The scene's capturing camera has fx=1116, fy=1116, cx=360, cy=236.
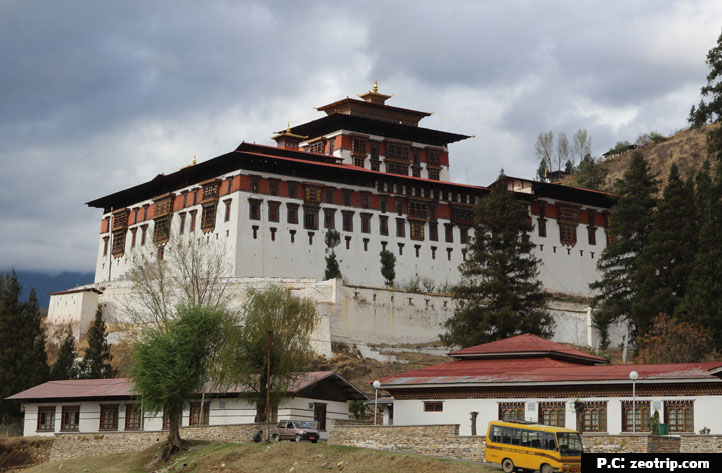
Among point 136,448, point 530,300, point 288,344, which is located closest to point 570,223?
point 530,300

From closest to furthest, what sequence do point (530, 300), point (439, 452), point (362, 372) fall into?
1. point (439, 452)
2. point (530, 300)
3. point (362, 372)

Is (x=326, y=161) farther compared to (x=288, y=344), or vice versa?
(x=326, y=161)

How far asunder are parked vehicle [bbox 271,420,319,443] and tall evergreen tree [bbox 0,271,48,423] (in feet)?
77.4

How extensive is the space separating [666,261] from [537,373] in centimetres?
2425

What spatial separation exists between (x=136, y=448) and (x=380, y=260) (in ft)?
140

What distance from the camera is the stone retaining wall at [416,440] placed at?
41.6 meters

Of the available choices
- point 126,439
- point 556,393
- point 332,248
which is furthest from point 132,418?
point 332,248

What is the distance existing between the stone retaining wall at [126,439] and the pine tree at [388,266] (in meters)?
39.6

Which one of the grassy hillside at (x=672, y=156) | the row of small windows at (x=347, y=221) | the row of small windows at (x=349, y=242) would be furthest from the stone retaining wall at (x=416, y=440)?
the grassy hillside at (x=672, y=156)

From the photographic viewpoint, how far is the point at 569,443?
37125 mm

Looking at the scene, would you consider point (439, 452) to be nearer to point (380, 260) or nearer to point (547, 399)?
point (547, 399)

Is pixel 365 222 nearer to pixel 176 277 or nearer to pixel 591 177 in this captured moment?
pixel 176 277

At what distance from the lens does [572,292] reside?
103 meters

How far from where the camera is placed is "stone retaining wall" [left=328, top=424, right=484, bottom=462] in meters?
41.6
